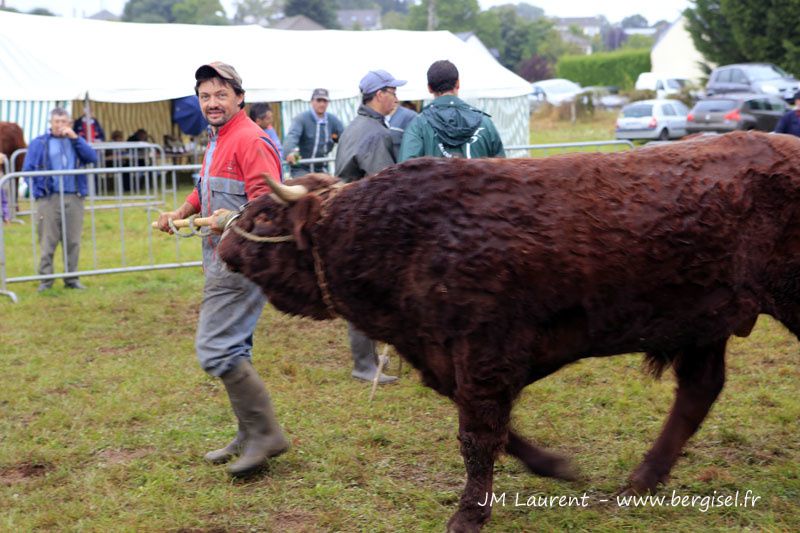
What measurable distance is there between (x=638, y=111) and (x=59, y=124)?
22823 mm

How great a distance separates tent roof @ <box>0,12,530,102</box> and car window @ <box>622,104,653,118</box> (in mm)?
8748

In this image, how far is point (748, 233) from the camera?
154 inches

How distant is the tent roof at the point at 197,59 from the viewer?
52.6ft

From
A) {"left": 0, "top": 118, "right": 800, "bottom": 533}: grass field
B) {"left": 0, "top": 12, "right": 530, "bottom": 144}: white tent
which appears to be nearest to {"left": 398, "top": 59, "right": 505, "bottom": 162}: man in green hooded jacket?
{"left": 0, "top": 118, "right": 800, "bottom": 533}: grass field

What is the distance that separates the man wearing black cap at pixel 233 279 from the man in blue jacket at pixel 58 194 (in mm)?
5447

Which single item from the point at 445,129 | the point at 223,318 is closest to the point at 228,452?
the point at 223,318

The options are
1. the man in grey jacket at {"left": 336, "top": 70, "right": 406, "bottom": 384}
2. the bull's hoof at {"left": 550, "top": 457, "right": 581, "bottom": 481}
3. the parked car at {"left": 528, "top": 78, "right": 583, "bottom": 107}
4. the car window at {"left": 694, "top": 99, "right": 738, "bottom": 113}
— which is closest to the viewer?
the bull's hoof at {"left": 550, "top": 457, "right": 581, "bottom": 481}

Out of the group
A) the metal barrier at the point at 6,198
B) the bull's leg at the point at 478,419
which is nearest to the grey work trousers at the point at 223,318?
the bull's leg at the point at 478,419

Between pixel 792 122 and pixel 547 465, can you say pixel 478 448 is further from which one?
pixel 792 122

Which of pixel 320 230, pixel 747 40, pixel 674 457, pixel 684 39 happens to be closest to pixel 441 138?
pixel 320 230

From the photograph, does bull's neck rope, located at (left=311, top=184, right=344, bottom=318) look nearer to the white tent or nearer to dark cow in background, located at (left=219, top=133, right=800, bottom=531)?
dark cow in background, located at (left=219, top=133, right=800, bottom=531)

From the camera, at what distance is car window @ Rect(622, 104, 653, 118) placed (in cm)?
2916

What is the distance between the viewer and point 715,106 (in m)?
25.8

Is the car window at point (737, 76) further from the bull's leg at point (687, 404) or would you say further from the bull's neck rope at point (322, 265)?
the bull's neck rope at point (322, 265)
